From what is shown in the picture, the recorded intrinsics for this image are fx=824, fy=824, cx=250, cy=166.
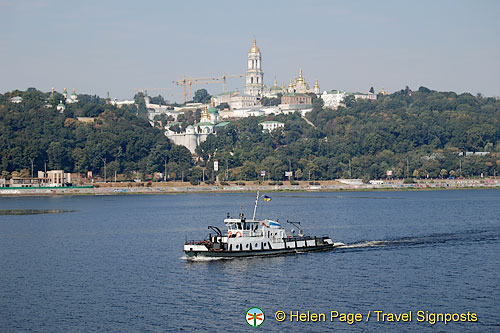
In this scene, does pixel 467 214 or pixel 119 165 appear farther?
pixel 119 165

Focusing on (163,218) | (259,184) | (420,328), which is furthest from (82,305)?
(259,184)

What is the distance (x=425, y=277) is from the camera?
180 ft

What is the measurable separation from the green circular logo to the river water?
304 mm

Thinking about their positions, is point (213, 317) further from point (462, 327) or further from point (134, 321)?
point (462, 327)

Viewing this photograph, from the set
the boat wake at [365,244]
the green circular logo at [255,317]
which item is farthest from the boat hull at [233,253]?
the green circular logo at [255,317]

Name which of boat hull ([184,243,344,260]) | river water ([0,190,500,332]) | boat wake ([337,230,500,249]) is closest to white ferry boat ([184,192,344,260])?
boat hull ([184,243,344,260])

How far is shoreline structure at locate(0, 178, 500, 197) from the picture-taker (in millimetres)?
169750

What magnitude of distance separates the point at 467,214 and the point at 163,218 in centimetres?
3804

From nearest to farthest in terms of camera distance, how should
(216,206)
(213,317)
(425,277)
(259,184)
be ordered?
1. (213,317)
2. (425,277)
3. (216,206)
4. (259,184)

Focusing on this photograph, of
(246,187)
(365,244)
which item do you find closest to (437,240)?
(365,244)

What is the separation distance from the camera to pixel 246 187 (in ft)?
573

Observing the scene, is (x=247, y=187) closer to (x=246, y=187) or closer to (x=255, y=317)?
(x=246, y=187)

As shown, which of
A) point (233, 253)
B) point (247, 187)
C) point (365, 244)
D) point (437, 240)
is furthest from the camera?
point (247, 187)

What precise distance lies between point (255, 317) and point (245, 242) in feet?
64.5
